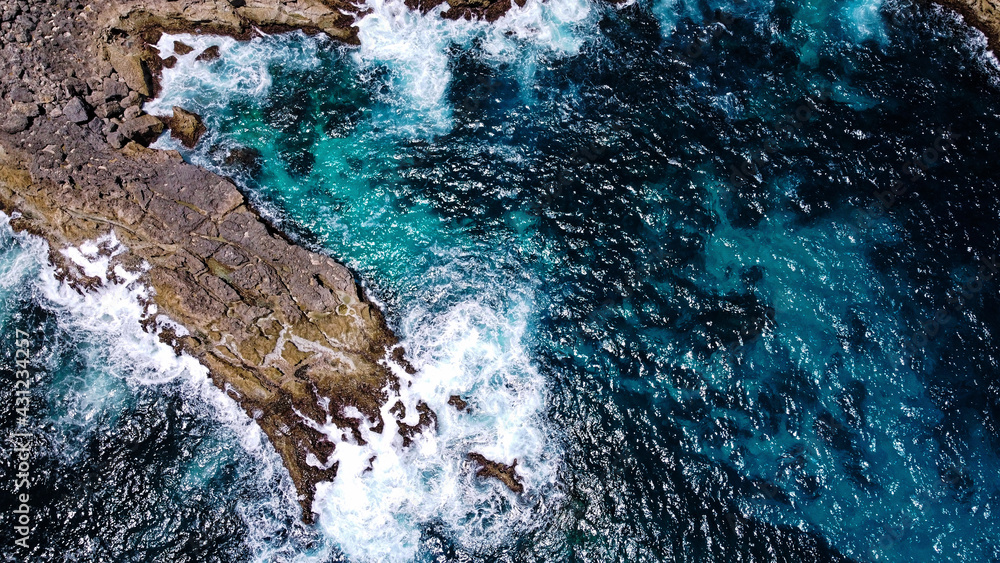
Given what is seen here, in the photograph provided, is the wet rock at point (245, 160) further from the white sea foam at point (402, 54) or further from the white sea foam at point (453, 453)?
the white sea foam at point (453, 453)

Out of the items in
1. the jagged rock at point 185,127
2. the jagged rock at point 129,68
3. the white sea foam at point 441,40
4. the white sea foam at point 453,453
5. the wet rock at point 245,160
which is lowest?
the white sea foam at point 453,453

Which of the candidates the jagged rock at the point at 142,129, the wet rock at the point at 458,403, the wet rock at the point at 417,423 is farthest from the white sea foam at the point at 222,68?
the wet rock at the point at 458,403

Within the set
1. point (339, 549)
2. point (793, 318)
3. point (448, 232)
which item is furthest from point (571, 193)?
point (339, 549)

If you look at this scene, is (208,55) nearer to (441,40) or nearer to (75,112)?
(75,112)

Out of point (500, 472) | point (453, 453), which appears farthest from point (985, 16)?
point (453, 453)

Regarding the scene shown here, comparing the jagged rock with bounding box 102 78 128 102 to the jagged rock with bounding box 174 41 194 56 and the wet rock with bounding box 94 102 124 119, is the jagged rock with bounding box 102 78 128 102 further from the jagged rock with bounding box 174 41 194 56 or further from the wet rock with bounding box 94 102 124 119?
the jagged rock with bounding box 174 41 194 56
